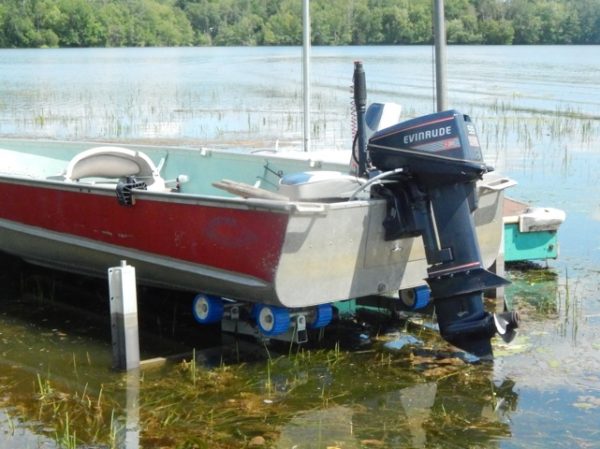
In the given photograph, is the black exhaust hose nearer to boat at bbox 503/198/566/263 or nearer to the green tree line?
boat at bbox 503/198/566/263

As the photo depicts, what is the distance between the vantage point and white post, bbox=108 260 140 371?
7195mm

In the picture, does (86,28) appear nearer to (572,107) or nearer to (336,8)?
(336,8)

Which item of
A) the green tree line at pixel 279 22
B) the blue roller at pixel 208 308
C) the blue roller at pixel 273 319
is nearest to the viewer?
the blue roller at pixel 273 319

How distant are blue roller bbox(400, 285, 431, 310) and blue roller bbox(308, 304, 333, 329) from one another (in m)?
0.88

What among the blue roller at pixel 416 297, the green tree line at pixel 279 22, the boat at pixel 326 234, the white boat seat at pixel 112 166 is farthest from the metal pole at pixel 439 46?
the green tree line at pixel 279 22

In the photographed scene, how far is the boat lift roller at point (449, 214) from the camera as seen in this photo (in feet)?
23.2

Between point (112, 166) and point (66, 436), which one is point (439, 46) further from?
point (66, 436)

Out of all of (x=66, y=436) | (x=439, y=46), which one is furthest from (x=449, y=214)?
(x=66, y=436)

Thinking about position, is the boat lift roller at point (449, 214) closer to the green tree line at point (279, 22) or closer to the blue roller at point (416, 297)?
the blue roller at point (416, 297)

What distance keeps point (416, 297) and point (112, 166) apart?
290cm

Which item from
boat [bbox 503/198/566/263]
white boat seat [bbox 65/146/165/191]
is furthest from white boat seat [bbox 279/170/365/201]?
boat [bbox 503/198/566/263]

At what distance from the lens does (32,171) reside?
1158 cm

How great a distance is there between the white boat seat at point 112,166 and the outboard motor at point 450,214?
2.76 meters

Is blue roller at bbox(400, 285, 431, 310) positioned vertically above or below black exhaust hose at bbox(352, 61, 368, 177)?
below
